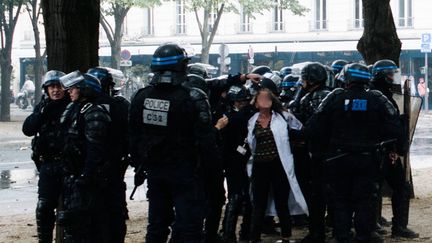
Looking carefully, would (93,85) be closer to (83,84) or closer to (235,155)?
(83,84)

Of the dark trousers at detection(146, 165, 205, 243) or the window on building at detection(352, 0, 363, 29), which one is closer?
the dark trousers at detection(146, 165, 205, 243)

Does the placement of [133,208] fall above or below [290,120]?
below

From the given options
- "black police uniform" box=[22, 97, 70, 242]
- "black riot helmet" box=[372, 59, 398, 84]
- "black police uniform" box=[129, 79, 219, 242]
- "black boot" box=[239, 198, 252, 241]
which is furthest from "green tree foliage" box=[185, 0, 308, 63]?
"black police uniform" box=[129, 79, 219, 242]

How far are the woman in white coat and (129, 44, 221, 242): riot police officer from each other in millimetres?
1806

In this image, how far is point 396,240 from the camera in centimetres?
977

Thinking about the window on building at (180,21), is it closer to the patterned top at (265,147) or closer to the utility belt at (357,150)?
the patterned top at (265,147)

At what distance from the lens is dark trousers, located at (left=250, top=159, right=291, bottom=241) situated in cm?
895

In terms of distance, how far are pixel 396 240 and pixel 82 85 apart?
397 cm

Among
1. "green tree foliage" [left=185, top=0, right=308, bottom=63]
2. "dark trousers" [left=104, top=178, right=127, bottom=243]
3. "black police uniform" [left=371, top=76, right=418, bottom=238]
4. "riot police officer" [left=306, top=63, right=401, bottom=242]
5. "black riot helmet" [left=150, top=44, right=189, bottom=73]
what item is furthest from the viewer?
"green tree foliage" [left=185, top=0, right=308, bottom=63]

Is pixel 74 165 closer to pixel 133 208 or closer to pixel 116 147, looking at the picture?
pixel 116 147

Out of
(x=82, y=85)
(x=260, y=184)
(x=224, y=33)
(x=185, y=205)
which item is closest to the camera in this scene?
(x=185, y=205)

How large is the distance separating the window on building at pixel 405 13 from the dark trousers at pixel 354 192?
43.5 meters

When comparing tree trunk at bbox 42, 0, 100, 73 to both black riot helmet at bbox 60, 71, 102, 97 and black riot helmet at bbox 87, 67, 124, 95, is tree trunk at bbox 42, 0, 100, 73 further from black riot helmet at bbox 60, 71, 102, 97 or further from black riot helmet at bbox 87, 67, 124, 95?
black riot helmet at bbox 60, 71, 102, 97

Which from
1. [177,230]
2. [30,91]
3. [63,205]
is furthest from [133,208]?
[30,91]
